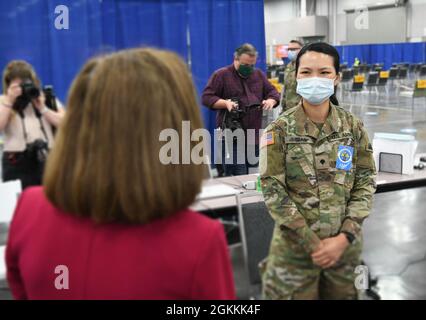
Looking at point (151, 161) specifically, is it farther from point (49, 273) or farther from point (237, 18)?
point (237, 18)

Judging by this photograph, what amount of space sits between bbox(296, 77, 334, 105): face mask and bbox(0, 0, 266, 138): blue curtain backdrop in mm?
2381

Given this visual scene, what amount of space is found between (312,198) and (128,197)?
40.9 inches

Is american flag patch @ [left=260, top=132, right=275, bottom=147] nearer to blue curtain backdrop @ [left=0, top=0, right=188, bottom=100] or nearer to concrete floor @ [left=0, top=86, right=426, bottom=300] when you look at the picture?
concrete floor @ [left=0, top=86, right=426, bottom=300]

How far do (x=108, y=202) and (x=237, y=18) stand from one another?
486 cm

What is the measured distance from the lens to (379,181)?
2.94m

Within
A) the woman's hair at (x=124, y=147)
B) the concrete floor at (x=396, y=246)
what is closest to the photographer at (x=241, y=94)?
the concrete floor at (x=396, y=246)

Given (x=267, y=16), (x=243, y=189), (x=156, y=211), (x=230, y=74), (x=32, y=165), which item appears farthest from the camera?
(x=267, y=16)

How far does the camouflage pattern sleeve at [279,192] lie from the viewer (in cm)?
158

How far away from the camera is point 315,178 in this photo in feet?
5.41

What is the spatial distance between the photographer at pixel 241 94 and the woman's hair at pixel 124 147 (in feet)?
10.5

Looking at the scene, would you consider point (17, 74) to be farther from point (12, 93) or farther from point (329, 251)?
point (329, 251)

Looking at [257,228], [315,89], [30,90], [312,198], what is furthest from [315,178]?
[30,90]

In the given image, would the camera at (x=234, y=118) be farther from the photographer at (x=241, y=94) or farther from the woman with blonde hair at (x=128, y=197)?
the woman with blonde hair at (x=128, y=197)
